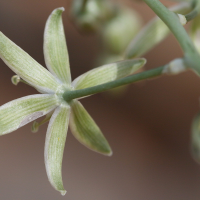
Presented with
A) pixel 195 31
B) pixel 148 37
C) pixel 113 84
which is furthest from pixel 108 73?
pixel 195 31

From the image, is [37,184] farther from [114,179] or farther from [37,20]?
[37,20]

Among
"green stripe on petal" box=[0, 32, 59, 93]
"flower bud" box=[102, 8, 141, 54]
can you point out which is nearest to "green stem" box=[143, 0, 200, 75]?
"green stripe on petal" box=[0, 32, 59, 93]

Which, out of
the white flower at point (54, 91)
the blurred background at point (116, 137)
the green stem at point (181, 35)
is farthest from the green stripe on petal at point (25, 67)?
the blurred background at point (116, 137)

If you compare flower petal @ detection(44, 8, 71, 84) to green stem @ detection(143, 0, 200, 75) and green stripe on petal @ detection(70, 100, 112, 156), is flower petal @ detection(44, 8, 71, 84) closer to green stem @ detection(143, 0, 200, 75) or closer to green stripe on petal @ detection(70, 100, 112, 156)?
green stripe on petal @ detection(70, 100, 112, 156)

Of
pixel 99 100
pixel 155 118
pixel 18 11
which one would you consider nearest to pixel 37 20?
pixel 18 11

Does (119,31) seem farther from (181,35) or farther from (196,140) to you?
(181,35)
